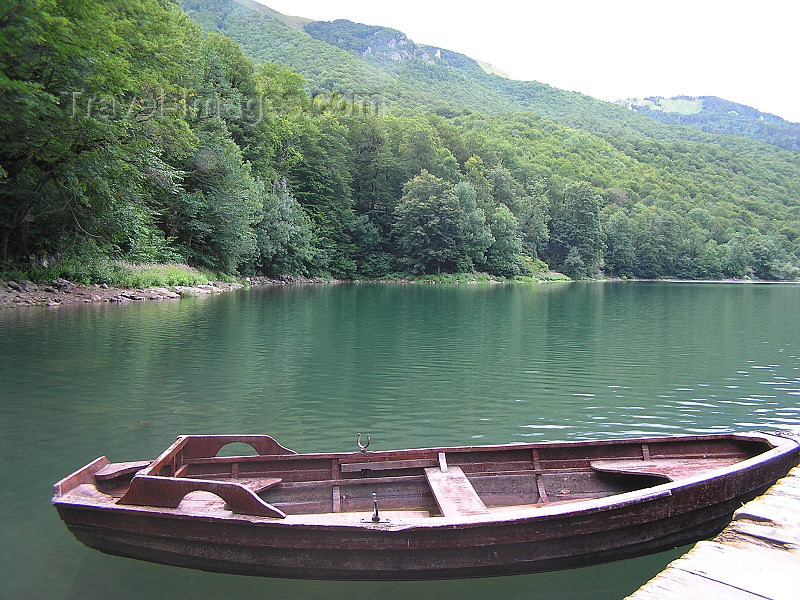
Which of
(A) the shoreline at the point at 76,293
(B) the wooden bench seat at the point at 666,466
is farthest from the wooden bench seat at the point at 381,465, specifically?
(A) the shoreline at the point at 76,293

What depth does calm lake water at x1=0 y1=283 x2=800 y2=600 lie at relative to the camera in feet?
17.7

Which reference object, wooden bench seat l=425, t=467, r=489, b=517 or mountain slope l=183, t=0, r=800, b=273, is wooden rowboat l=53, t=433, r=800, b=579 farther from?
mountain slope l=183, t=0, r=800, b=273

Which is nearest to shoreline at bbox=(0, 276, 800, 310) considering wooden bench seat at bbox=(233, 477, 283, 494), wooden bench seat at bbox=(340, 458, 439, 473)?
wooden bench seat at bbox=(233, 477, 283, 494)

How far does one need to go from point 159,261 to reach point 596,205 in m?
70.5

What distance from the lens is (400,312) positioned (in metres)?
29.9

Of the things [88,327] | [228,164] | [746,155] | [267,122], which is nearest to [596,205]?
[267,122]

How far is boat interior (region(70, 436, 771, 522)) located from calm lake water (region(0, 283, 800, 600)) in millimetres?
884

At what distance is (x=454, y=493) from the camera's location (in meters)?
5.93

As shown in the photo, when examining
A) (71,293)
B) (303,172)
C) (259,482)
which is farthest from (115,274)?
(303,172)

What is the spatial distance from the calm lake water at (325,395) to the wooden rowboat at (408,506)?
32cm

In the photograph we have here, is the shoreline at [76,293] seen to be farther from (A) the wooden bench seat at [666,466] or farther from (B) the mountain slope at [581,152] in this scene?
(B) the mountain slope at [581,152]

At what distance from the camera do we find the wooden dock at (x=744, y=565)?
348cm

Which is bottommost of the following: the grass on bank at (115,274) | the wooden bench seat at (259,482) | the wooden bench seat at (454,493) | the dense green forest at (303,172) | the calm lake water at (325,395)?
the calm lake water at (325,395)

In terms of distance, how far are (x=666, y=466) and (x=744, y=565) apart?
304cm
